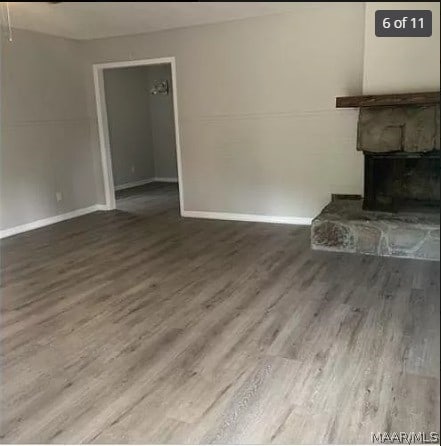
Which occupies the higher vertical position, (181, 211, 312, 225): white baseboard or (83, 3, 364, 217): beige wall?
(83, 3, 364, 217): beige wall

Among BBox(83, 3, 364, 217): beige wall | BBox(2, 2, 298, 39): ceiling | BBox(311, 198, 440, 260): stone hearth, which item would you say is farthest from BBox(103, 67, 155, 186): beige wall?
BBox(2, 2, 298, 39): ceiling

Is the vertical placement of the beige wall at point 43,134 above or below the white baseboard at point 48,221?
above

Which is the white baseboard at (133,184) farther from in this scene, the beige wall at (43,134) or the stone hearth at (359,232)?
the stone hearth at (359,232)

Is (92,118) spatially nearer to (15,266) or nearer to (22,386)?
(15,266)

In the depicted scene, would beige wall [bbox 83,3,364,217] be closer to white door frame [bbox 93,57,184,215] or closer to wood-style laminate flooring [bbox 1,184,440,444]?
white door frame [bbox 93,57,184,215]

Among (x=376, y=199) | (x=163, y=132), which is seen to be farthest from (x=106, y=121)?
(x=376, y=199)

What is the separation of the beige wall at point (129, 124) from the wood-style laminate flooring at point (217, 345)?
4.09 m

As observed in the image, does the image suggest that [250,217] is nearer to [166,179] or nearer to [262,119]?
[262,119]

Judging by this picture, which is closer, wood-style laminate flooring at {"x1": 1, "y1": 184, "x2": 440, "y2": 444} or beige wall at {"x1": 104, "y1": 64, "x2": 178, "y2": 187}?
wood-style laminate flooring at {"x1": 1, "y1": 184, "x2": 440, "y2": 444}

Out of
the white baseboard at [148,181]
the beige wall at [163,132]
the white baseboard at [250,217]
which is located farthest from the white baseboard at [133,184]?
the white baseboard at [250,217]

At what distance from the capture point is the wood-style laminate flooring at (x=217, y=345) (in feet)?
5.97

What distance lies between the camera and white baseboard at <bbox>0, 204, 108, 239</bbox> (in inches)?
202

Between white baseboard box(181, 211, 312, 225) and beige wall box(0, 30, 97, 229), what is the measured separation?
1624mm

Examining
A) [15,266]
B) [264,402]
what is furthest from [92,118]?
[264,402]
